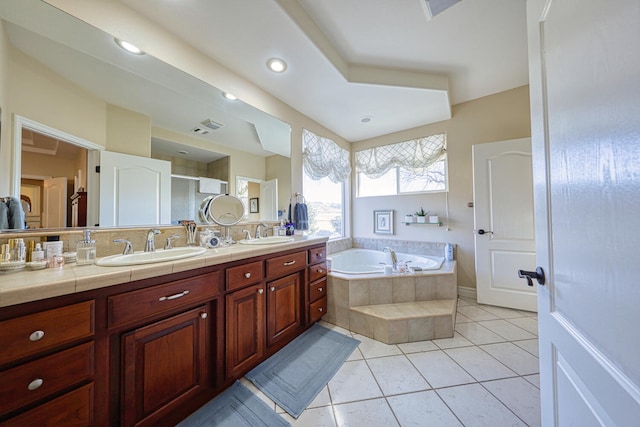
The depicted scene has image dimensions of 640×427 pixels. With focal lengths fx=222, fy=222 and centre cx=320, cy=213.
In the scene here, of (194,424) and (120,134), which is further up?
(120,134)

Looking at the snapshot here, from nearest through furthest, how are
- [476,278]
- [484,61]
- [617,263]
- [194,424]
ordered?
[617,263]
[194,424]
[484,61]
[476,278]

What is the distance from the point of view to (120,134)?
1373mm

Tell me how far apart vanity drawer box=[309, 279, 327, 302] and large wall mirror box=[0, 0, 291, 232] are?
3.92 feet

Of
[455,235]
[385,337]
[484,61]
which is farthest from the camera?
[455,235]

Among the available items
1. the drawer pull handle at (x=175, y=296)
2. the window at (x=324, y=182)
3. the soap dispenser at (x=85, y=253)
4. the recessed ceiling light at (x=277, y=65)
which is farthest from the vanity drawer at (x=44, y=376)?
the window at (x=324, y=182)

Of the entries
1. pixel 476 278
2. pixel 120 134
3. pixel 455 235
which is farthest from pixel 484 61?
pixel 120 134

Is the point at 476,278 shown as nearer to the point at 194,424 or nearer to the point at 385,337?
the point at 385,337

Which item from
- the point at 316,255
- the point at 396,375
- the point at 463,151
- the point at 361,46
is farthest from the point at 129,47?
the point at 463,151

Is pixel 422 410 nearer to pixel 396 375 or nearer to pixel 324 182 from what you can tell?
pixel 396 375

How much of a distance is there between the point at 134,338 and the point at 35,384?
27 cm

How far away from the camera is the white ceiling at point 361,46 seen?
1.47 metres

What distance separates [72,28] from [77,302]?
145 centimetres

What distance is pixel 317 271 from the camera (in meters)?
2.11

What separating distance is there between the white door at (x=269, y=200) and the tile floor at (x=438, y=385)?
4.50 ft
